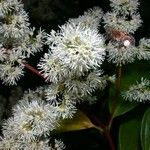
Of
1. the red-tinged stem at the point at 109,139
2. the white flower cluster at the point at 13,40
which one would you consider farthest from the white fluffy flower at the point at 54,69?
the red-tinged stem at the point at 109,139

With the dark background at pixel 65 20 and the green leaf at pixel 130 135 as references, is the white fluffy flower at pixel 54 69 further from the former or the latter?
the dark background at pixel 65 20

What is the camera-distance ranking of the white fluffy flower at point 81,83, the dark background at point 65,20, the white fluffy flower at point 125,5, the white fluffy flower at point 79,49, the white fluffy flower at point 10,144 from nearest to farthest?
the white fluffy flower at point 79,49 → the white fluffy flower at point 81,83 → the white fluffy flower at point 10,144 → the white fluffy flower at point 125,5 → the dark background at point 65,20

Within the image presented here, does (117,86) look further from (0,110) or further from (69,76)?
(0,110)

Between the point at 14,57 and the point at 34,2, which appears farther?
the point at 34,2

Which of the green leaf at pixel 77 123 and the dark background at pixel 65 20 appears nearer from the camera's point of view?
the green leaf at pixel 77 123

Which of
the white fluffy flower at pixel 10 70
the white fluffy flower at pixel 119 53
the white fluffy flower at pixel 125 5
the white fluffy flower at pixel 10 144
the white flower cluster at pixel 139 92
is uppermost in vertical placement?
the white fluffy flower at pixel 125 5

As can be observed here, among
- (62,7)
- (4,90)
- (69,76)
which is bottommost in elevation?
(69,76)

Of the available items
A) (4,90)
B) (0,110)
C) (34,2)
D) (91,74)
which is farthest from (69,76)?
A: (34,2)
